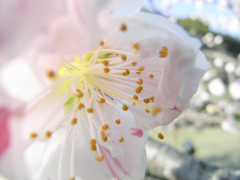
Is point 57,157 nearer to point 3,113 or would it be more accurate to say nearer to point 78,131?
point 78,131

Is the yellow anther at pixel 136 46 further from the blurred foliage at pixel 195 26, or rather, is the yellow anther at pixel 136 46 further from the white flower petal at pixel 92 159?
the blurred foliage at pixel 195 26

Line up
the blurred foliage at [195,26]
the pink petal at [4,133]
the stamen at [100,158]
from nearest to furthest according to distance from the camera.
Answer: the pink petal at [4,133], the stamen at [100,158], the blurred foliage at [195,26]

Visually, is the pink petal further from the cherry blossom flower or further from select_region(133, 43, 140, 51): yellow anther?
select_region(133, 43, 140, 51): yellow anther

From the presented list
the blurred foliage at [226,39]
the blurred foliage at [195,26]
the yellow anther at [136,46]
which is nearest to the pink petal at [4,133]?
the yellow anther at [136,46]

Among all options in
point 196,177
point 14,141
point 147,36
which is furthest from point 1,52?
point 196,177

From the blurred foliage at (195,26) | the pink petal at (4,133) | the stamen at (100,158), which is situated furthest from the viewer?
the blurred foliage at (195,26)

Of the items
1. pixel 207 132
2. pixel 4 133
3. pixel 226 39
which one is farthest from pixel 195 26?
pixel 4 133

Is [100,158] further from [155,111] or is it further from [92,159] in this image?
[155,111]

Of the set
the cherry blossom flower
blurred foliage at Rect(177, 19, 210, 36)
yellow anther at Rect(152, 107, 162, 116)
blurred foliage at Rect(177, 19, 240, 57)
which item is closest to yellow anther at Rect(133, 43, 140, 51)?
the cherry blossom flower

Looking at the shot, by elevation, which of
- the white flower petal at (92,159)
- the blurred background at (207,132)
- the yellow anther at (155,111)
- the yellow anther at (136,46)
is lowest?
the blurred background at (207,132)
